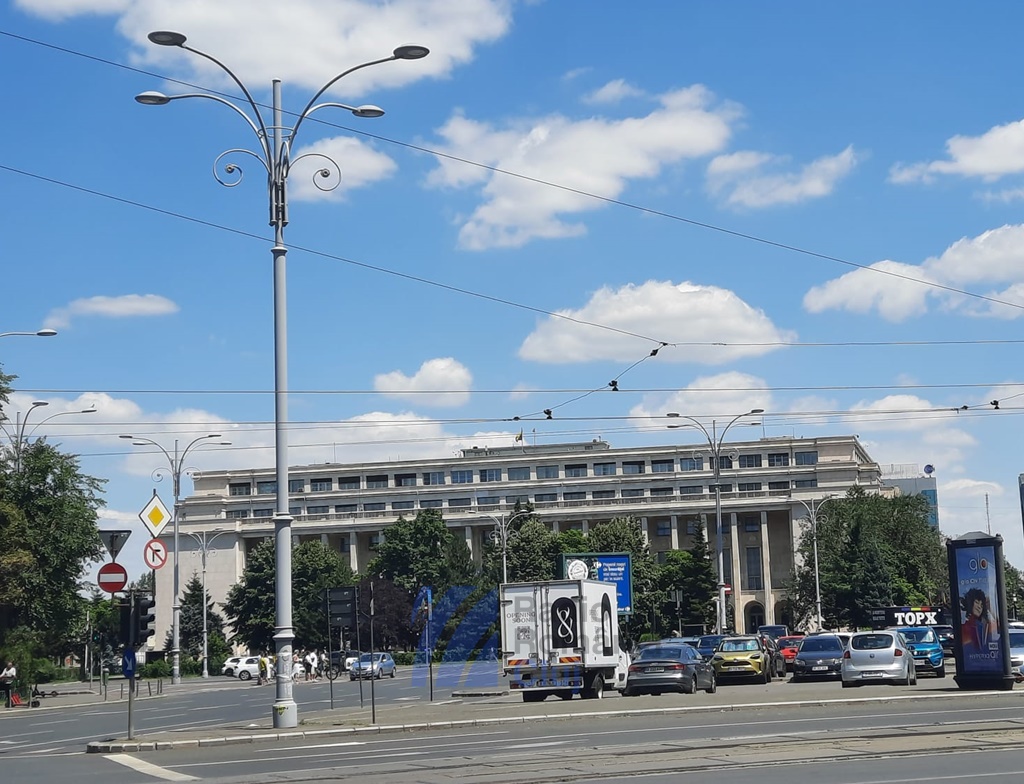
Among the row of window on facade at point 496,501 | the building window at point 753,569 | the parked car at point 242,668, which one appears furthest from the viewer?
the row of window on facade at point 496,501

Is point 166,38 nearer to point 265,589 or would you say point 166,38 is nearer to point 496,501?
point 265,589

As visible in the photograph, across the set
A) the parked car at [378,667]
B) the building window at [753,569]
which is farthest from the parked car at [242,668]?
the building window at [753,569]

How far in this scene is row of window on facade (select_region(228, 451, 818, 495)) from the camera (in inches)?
5285

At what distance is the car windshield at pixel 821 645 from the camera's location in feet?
136

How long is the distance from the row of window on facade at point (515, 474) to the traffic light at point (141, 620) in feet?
370

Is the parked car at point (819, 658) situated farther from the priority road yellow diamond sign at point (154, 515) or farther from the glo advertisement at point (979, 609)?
the priority road yellow diamond sign at point (154, 515)

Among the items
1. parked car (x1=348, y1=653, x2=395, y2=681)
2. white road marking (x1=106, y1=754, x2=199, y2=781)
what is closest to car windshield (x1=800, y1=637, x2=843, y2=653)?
white road marking (x1=106, y1=754, x2=199, y2=781)

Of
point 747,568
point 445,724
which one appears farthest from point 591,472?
point 445,724

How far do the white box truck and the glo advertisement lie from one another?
8904 mm

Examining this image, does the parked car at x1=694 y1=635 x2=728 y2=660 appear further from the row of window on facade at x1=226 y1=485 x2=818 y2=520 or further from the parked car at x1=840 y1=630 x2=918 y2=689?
the row of window on facade at x1=226 y1=485 x2=818 y2=520

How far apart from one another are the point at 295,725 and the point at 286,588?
2419 millimetres

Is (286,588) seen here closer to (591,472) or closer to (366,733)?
(366,733)

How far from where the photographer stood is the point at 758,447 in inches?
5256

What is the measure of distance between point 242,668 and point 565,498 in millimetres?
61529
